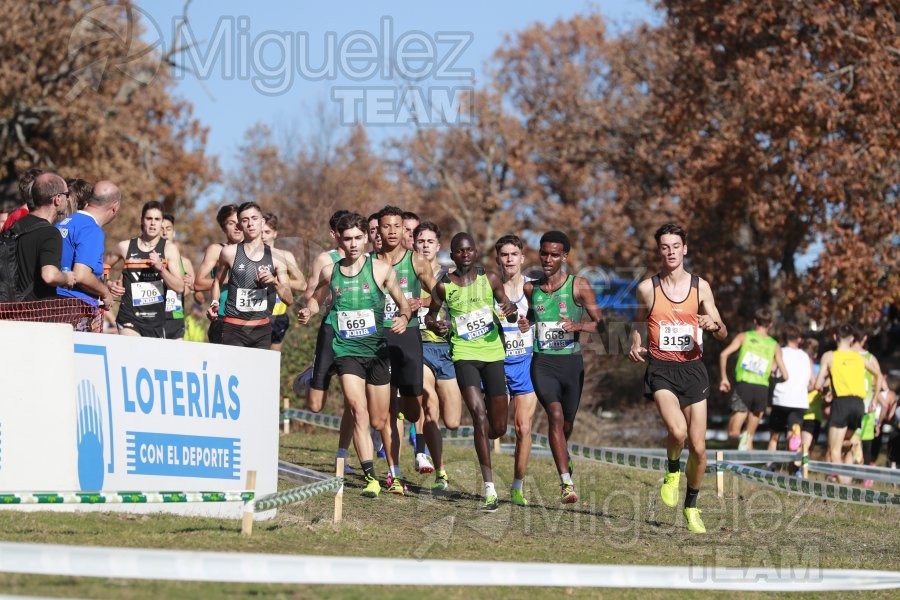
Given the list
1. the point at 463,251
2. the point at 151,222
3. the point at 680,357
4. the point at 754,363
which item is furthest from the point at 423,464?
the point at 754,363

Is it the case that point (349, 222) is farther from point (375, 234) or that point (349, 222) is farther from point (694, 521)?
point (694, 521)

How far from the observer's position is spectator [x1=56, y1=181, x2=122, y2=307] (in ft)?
30.7

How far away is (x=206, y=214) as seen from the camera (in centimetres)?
4288

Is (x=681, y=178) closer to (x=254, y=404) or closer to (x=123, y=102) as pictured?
(x=123, y=102)

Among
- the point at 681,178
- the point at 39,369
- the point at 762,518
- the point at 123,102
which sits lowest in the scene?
the point at 762,518

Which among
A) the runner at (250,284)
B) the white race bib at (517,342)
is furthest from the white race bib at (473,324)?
the runner at (250,284)

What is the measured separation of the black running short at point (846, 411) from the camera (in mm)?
16234

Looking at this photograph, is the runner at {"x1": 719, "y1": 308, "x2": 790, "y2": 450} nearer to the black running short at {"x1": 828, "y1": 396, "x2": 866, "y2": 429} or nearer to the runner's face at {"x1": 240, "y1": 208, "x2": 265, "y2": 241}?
the black running short at {"x1": 828, "y1": 396, "x2": 866, "y2": 429}

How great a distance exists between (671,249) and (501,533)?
2607 millimetres

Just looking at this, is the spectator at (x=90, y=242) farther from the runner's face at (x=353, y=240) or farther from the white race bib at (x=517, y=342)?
the white race bib at (x=517, y=342)

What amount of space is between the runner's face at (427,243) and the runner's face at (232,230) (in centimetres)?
191

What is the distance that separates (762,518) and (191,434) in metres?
5.22

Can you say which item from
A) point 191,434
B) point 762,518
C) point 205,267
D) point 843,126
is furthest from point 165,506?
point 843,126

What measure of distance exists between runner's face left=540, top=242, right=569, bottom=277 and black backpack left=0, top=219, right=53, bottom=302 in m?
4.08
